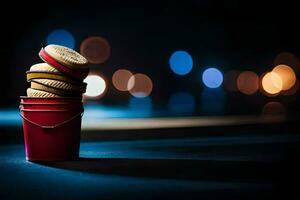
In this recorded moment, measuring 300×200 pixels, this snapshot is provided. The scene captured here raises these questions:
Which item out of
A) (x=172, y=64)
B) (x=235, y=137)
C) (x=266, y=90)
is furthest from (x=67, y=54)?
(x=172, y=64)

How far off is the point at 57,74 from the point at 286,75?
56.2m

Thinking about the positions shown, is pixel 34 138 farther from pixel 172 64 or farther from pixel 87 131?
pixel 172 64

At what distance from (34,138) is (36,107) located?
1.37ft

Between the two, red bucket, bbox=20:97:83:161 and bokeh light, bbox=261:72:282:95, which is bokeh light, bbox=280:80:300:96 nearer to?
bokeh light, bbox=261:72:282:95

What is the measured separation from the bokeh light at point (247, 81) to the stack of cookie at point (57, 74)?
48.4 metres

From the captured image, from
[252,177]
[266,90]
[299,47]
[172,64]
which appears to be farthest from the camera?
[172,64]

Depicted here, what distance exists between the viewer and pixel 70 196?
278 inches

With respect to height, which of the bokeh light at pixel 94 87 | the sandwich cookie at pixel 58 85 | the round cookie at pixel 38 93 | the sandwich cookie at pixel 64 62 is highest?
the sandwich cookie at pixel 64 62

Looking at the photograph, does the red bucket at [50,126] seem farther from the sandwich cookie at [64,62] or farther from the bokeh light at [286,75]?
the bokeh light at [286,75]

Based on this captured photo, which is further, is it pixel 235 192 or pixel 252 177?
pixel 252 177

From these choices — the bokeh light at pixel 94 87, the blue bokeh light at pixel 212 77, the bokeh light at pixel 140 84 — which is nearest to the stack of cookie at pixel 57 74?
the bokeh light at pixel 94 87

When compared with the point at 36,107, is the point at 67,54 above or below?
above

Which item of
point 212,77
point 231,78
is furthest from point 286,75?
point 212,77

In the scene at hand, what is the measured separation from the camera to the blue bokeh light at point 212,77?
70.2m
